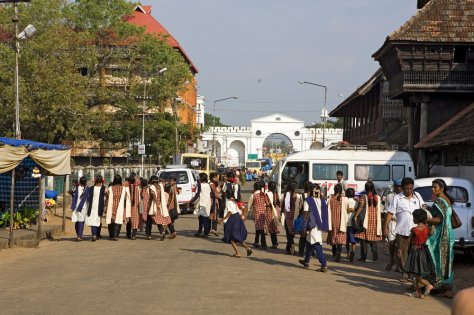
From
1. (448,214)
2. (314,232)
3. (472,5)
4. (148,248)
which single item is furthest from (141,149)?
(448,214)

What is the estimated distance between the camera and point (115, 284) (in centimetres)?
1080

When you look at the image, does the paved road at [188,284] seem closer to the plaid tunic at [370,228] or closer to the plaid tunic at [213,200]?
the plaid tunic at [370,228]

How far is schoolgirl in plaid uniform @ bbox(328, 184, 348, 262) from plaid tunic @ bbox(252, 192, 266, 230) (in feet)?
7.30

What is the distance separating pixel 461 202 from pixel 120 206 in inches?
331

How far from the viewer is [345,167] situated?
1072 inches

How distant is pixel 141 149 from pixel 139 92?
591 centimetres

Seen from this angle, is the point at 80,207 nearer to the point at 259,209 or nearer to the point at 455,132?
the point at 259,209

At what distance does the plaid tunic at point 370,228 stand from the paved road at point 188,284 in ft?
1.93

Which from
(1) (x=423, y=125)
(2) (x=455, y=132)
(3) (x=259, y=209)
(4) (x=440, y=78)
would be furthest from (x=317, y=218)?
(1) (x=423, y=125)

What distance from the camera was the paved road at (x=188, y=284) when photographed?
29.6 ft

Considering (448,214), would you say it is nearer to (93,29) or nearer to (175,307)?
(175,307)

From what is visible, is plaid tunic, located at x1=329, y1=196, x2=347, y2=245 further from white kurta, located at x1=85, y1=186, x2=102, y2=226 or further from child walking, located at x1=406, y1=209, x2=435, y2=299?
white kurta, located at x1=85, y1=186, x2=102, y2=226

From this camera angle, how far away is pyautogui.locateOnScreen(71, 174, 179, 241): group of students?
59.8 feet

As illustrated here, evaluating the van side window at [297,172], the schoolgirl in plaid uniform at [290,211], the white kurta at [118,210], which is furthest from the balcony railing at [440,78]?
the white kurta at [118,210]
